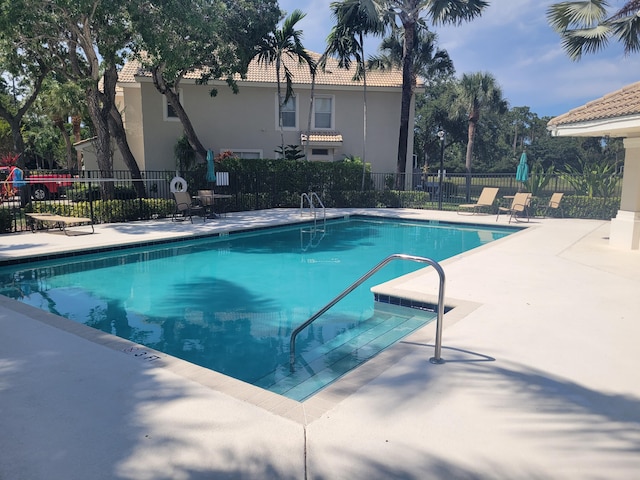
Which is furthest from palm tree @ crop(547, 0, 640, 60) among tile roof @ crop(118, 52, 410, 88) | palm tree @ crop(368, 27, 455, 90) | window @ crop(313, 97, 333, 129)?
window @ crop(313, 97, 333, 129)

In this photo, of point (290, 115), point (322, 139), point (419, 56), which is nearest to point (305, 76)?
point (290, 115)

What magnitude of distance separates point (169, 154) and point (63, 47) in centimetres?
609

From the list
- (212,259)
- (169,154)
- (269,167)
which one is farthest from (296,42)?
(212,259)

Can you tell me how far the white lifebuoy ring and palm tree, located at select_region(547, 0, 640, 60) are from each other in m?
12.6

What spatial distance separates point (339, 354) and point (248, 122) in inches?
707

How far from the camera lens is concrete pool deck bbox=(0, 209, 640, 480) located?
261 centimetres

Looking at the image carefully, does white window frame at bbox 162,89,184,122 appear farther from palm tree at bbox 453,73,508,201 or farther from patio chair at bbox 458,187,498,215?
palm tree at bbox 453,73,508,201

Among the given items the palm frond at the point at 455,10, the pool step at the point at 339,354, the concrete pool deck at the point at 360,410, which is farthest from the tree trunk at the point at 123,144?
the pool step at the point at 339,354

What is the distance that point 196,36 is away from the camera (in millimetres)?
13711

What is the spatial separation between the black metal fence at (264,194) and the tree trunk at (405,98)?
37 centimetres

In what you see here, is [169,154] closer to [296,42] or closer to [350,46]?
[296,42]

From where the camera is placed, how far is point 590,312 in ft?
17.9

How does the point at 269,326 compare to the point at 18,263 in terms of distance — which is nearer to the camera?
the point at 269,326

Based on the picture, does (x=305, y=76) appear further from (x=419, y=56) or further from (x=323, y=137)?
(x=419, y=56)
